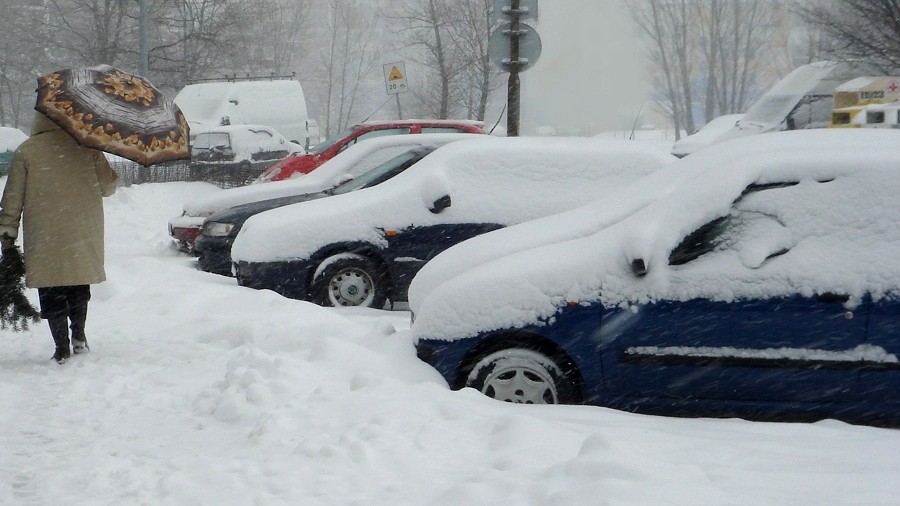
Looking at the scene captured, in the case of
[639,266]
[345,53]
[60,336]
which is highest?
[345,53]

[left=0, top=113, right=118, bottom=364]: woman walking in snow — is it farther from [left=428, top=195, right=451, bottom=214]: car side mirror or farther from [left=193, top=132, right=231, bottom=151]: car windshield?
[left=193, top=132, right=231, bottom=151]: car windshield

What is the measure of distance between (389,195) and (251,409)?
4.06 m

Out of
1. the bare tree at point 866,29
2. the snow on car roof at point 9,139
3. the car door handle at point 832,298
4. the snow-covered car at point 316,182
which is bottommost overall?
the car door handle at point 832,298

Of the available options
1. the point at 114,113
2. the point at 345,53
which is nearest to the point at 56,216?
the point at 114,113

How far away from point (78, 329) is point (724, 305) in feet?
13.6

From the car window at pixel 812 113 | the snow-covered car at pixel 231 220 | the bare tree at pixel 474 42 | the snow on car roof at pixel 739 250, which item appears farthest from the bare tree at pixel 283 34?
the snow on car roof at pixel 739 250

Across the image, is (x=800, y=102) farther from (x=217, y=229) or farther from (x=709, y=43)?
(x=709, y=43)

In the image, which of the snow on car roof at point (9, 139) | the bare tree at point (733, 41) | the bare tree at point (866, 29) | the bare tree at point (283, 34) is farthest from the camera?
the bare tree at point (283, 34)

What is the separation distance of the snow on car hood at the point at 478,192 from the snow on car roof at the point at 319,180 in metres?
2.71

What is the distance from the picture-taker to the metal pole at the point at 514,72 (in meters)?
12.9

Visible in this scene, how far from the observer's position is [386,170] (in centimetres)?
1076

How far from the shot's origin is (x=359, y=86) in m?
74.2

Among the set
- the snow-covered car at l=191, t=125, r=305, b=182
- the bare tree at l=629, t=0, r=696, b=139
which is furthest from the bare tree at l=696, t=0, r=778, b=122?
the snow-covered car at l=191, t=125, r=305, b=182

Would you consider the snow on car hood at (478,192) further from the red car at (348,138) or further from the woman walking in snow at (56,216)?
the red car at (348,138)
